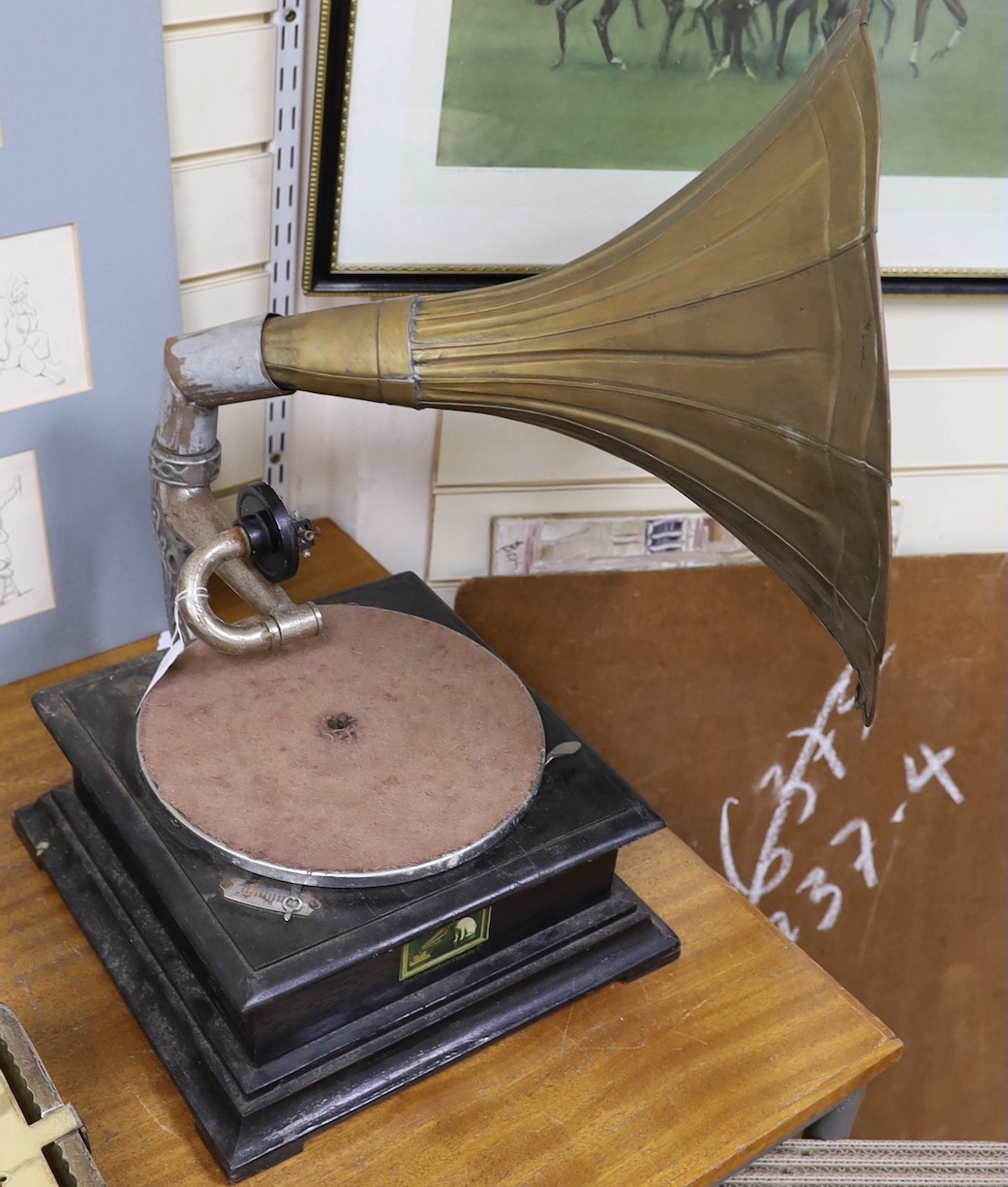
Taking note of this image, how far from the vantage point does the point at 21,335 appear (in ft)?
3.87

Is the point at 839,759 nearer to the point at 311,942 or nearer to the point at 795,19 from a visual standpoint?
the point at 795,19

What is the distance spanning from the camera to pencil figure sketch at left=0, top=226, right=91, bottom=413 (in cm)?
115

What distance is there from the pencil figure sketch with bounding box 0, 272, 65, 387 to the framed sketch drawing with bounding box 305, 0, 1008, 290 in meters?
0.29

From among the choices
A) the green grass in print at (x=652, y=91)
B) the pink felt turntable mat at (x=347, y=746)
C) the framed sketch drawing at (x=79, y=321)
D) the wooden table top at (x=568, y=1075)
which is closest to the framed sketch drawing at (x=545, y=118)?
the green grass in print at (x=652, y=91)

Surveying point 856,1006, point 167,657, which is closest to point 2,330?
point 167,657

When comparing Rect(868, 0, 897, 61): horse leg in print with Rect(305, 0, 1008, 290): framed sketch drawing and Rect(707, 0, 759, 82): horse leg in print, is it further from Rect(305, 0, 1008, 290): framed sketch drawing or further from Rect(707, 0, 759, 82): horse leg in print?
Rect(707, 0, 759, 82): horse leg in print

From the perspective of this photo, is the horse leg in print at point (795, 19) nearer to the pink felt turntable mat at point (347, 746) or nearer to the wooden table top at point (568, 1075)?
the pink felt turntable mat at point (347, 746)

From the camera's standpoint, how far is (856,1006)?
1.12 m

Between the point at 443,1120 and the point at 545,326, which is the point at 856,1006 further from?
the point at 545,326

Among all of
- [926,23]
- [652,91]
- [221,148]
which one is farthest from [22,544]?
[926,23]

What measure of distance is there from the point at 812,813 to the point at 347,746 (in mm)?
1036

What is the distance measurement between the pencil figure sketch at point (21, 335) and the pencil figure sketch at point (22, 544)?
0.09 m

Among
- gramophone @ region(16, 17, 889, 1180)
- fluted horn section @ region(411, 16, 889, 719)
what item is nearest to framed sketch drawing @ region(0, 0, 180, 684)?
gramophone @ region(16, 17, 889, 1180)

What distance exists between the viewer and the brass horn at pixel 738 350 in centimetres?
89
